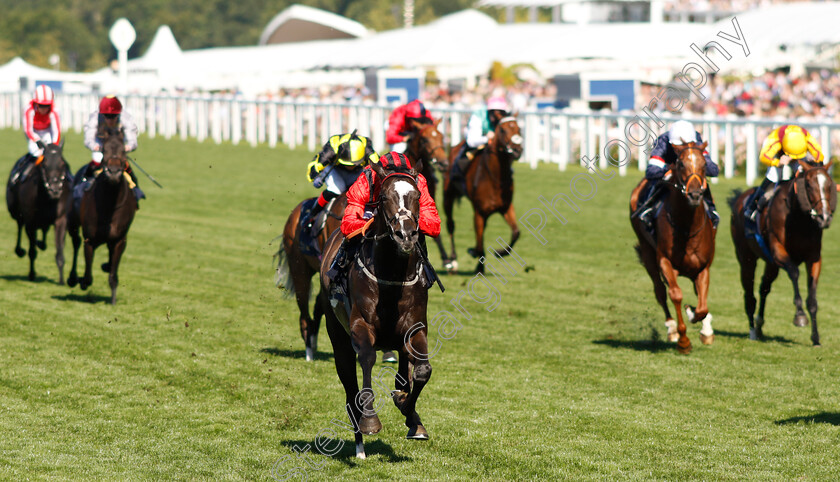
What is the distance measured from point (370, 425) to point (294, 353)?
11.1ft

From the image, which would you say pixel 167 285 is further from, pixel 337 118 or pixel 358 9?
pixel 358 9

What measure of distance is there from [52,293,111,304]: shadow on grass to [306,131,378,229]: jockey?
3785 mm

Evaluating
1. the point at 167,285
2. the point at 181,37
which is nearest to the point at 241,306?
the point at 167,285

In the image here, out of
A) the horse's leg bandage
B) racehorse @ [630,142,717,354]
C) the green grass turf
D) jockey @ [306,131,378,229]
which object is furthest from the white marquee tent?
jockey @ [306,131,378,229]

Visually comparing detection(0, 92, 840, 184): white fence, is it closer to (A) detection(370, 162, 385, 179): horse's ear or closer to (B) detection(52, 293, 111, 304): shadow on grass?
(B) detection(52, 293, 111, 304): shadow on grass

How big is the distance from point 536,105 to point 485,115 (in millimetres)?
13830

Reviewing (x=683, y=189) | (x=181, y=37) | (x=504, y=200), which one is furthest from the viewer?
(x=181, y=37)

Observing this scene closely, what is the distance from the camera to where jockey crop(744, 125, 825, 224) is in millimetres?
9672

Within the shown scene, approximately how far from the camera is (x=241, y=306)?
37.2ft

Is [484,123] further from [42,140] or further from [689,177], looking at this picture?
[689,177]

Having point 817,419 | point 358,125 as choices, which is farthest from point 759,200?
point 358,125

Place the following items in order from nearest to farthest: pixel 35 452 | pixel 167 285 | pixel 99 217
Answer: pixel 35 452
pixel 99 217
pixel 167 285

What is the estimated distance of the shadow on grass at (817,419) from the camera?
23.8 feet

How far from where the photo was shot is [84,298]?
11.7 m
